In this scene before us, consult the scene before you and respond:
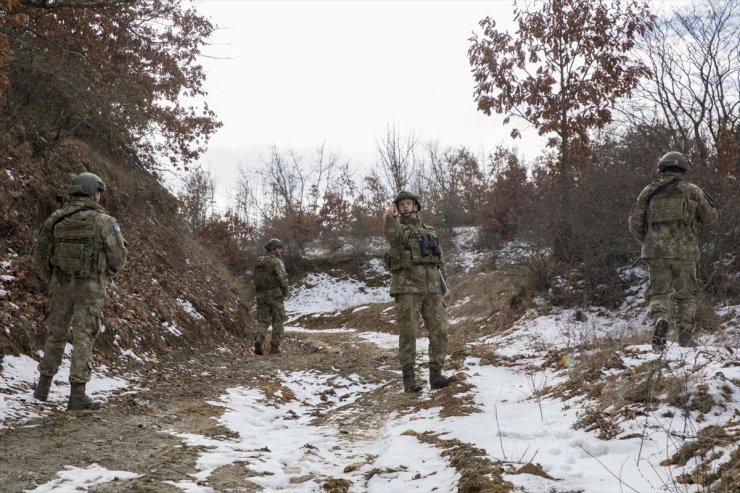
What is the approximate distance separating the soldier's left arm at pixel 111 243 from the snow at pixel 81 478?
264 cm

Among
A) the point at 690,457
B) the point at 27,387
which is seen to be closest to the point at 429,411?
the point at 690,457

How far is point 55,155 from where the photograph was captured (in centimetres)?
1028

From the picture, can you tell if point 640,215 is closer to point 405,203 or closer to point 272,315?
point 405,203

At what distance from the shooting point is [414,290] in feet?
20.2

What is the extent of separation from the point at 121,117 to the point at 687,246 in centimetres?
1142

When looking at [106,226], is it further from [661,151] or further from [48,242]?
[661,151]

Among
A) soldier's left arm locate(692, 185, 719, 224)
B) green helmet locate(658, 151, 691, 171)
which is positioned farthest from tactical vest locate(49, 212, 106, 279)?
soldier's left arm locate(692, 185, 719, 224)

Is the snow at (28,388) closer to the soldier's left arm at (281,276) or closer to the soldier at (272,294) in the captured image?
the soldier at (272,294)

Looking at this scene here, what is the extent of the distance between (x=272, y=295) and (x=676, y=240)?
8.25m

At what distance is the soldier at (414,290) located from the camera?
6.14m

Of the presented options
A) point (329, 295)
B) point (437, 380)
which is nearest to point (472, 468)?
point (437, 380)

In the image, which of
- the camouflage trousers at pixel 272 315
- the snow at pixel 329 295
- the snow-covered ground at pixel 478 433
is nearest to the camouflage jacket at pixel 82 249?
the snow-covered ground at pixel 478 433

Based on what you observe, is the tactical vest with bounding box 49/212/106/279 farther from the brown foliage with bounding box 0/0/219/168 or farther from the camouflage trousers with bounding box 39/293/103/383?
the brown foliage with bounding box 0/0/219/168

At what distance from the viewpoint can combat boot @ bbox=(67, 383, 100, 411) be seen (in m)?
4.89
